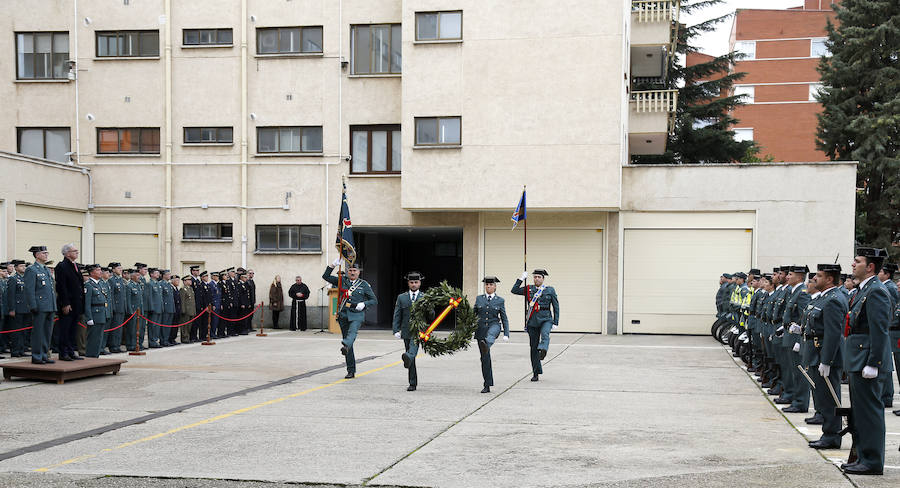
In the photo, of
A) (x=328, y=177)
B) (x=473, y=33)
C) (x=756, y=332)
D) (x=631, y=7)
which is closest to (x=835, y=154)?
(x=631, y=7)

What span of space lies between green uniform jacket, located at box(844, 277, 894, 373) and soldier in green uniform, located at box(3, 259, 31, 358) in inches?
610

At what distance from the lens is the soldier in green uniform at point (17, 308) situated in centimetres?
1769

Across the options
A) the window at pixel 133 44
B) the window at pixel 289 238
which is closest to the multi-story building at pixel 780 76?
the window at pixel 289 238

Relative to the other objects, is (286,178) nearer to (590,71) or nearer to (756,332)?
(590,71)

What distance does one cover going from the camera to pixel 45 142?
29.9 m

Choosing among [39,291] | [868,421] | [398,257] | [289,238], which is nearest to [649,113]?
[398,257]

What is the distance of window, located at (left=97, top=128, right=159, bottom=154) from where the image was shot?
29641 millimetres

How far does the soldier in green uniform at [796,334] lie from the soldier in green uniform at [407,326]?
18.2 ft

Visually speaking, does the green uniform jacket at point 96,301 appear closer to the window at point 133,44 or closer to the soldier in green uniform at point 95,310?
the soldier in green uniform at point 95,310

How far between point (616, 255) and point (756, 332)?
1167 cm

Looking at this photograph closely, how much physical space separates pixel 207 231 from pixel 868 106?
94.4ft

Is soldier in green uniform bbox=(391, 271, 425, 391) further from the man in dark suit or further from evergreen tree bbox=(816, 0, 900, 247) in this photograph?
evergreen tree bbox=(816, 0, 900, 247)

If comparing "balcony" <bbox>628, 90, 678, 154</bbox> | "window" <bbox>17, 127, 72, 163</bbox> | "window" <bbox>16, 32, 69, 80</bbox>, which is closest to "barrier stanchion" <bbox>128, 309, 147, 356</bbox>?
"window" <bbox>17, 127, 72, 163</bbox>

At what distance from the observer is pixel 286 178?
95.7 feet
